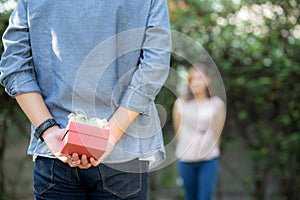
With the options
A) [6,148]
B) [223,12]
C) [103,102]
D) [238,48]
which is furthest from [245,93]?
[103,102]

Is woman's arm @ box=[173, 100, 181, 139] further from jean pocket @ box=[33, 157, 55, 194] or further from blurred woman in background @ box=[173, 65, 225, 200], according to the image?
jean pocket @ box=[33, 157, 55, 194]

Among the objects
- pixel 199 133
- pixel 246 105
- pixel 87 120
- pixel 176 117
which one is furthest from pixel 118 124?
pixel 246 105

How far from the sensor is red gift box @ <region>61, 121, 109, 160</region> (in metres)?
1.55

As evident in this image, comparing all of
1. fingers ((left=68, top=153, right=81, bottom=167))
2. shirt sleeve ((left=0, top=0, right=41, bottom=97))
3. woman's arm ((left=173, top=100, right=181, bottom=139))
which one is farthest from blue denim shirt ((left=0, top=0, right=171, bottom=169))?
woman's arm ((left=173, top=100, right=181, bottom=139))

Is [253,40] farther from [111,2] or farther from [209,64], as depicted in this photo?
[111,2]

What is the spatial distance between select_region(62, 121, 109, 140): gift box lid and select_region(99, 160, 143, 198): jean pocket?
14 cm

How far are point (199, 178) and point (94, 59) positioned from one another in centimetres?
369

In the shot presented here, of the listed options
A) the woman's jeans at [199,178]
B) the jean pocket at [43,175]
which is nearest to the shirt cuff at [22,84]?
the jean pocket at [43,175]

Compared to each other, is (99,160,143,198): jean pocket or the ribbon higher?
the ribbon

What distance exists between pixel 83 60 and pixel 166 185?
4.16 m

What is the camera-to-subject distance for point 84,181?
172cm

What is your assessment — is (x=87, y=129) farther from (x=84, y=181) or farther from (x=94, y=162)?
(x=84, y=181)

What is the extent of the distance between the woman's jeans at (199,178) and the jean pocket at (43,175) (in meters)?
3.59

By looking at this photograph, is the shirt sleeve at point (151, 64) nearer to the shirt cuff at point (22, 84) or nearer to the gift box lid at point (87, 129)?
the gift box lid at point (87, 129)
